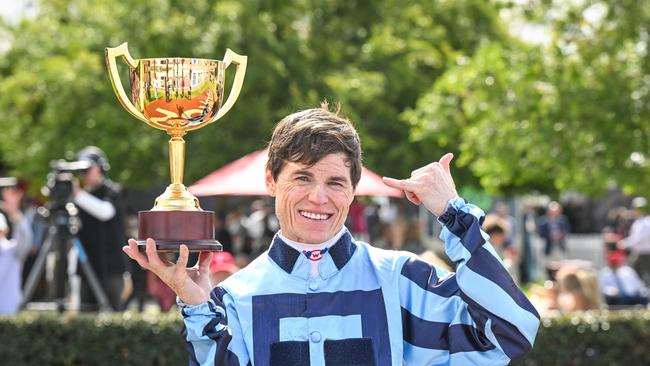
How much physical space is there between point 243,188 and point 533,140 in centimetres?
358

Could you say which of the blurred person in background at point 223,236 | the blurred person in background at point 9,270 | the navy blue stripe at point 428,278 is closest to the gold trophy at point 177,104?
the navy blue stripe at point 428,278

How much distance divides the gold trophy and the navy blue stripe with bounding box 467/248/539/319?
743 millimetres

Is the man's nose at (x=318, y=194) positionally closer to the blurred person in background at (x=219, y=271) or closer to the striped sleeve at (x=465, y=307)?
the striped sleeve at (x=465, y=307)

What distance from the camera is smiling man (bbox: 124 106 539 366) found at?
3188 mm

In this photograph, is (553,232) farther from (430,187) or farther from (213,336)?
(213,336)

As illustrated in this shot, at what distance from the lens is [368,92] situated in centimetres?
1770

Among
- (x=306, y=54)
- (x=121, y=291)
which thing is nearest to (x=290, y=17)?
(x=306, y=54)

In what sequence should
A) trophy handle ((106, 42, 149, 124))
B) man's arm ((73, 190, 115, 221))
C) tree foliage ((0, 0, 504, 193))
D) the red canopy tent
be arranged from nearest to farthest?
trophy handle ((106, 42, 149, 124)) → the red canopy tent → man's arm ((73, 190, 115, 221)) → tree foliage ((0, 0, 504, 193))

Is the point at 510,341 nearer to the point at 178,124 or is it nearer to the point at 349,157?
the point at 349,157

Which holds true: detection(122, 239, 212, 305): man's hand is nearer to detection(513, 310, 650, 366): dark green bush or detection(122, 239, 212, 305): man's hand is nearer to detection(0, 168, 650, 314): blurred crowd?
detection(0, 168, 650, 314): blurred crowd

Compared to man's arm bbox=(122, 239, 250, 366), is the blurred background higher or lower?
higher

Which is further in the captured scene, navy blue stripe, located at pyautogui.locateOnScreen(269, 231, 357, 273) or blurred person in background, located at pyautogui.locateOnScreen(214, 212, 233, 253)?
blurred person in background, located at pyautogui.locateOnScreen(214, 212, 233, 253)

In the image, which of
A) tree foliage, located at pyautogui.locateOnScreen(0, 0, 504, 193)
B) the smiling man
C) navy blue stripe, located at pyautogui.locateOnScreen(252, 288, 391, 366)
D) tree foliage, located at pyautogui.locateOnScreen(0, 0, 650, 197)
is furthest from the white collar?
tree foliage, located at pyautogui.locateOnScreen(0, 0, 504, 193)

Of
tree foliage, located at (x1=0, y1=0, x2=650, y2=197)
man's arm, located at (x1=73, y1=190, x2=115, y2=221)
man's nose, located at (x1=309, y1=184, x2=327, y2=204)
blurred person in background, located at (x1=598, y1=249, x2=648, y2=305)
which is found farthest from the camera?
tree foliage, located at (x1=0, y1=0, x2=650, y2=197)
